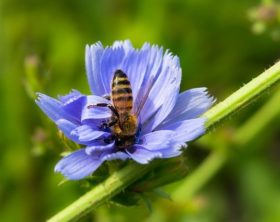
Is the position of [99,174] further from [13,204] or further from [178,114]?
[13,204]

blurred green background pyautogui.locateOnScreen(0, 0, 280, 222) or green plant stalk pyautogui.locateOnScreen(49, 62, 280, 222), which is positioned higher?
blurred green background pyautogui.locateOnScreen(0, 0, 280, 222)

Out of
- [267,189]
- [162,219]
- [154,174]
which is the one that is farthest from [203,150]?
[154,174]

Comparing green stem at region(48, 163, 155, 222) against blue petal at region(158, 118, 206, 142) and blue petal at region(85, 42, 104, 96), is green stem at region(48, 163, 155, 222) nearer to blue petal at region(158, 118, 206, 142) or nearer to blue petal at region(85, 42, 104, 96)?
blue petal at region(158, 118, 206, 142)

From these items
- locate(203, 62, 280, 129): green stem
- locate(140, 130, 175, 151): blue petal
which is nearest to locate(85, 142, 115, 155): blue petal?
locate(140, 130, 175, 151): blue petal

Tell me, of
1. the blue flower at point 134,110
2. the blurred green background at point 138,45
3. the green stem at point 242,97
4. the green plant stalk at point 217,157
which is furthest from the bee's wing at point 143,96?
the blurred green background at point 138,45

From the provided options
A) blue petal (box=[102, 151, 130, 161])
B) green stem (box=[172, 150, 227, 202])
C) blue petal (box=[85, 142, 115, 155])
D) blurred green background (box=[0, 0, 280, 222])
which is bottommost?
blue petal (box=[102, 151, 130, 161])

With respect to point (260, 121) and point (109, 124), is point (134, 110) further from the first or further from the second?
point (260, 121)

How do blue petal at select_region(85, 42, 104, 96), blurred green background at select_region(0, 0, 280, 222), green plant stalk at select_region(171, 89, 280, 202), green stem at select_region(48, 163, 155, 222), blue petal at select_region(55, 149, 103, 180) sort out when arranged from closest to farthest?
blue petal at select_region(55, 149, 103, 180)
green stem at select_region(48, 163, 155, 222)
blue petal at select_region(85, 42, 104, 96)
green plant stalk at select_region(171, 89, 280, 202)
blurred green background at select_region(0, 0, 280, 222)
